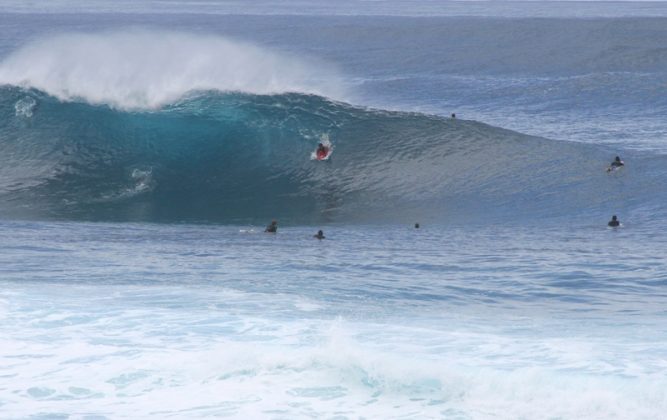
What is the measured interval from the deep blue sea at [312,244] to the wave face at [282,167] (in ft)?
0.24

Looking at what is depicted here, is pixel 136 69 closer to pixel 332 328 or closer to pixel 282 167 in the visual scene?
pixel 282 167

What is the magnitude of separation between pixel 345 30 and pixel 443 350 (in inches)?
2671

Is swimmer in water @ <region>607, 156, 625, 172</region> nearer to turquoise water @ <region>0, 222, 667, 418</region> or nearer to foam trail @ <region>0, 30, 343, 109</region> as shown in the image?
turquoise water @ <region>0, 222, 667, 418</region>

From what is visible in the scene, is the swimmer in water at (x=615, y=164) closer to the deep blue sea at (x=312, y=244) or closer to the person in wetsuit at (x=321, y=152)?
the deep blue sea at (x=312, y=244)

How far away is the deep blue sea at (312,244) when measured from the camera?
37.2ft

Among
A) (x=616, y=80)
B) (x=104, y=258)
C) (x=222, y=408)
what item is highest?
(x=616, y=80)

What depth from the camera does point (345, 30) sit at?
7869 cm

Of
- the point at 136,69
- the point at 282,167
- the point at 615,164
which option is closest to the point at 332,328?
the point at 282,167

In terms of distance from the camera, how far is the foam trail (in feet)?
95.6

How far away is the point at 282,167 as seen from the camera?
26188mm

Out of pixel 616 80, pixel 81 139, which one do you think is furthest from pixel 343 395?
pixel 616 80

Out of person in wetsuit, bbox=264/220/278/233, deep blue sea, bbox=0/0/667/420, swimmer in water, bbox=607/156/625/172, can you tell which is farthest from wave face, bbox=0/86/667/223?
person in wetsuit, bbox=264/220/278/233

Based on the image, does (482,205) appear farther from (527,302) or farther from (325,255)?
(527,302)

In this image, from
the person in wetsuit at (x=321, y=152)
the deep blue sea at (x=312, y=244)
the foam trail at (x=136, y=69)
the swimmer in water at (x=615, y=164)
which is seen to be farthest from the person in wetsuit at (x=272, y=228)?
the foam trail at (x=136, y=69)
